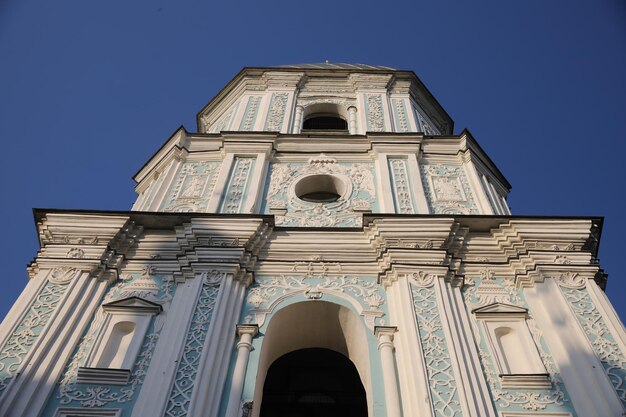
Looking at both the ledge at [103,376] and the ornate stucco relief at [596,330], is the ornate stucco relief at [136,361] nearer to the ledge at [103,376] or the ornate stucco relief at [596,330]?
the ledge at [103,376]

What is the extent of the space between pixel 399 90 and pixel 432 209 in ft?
21.4

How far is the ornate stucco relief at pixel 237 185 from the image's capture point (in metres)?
11.8

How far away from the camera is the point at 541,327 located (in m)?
9.18

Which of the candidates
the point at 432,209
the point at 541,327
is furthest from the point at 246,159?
the point at 541,327

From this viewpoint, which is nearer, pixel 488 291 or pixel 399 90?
pixel 488 291

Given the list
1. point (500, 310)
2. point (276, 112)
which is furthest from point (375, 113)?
point (500, 310)

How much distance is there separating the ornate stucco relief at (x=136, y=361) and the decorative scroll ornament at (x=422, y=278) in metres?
3.62

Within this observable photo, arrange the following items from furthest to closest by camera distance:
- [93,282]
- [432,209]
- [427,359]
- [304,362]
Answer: [432,209] → [304,362] → [93,282] → [427,359]

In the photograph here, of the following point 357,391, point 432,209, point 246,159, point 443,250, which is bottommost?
point 357,391

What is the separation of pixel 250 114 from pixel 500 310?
8.82 meters

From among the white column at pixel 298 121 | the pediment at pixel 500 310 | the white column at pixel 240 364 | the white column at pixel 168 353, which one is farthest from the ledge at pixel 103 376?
the white column at pixel 298 121

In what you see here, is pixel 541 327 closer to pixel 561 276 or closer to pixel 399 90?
pixel 561 276

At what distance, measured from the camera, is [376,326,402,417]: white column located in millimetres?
7708

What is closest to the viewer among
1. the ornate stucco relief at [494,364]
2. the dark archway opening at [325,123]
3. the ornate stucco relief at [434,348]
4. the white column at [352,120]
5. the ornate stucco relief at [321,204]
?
the ornate stucco relief at [434,348]
